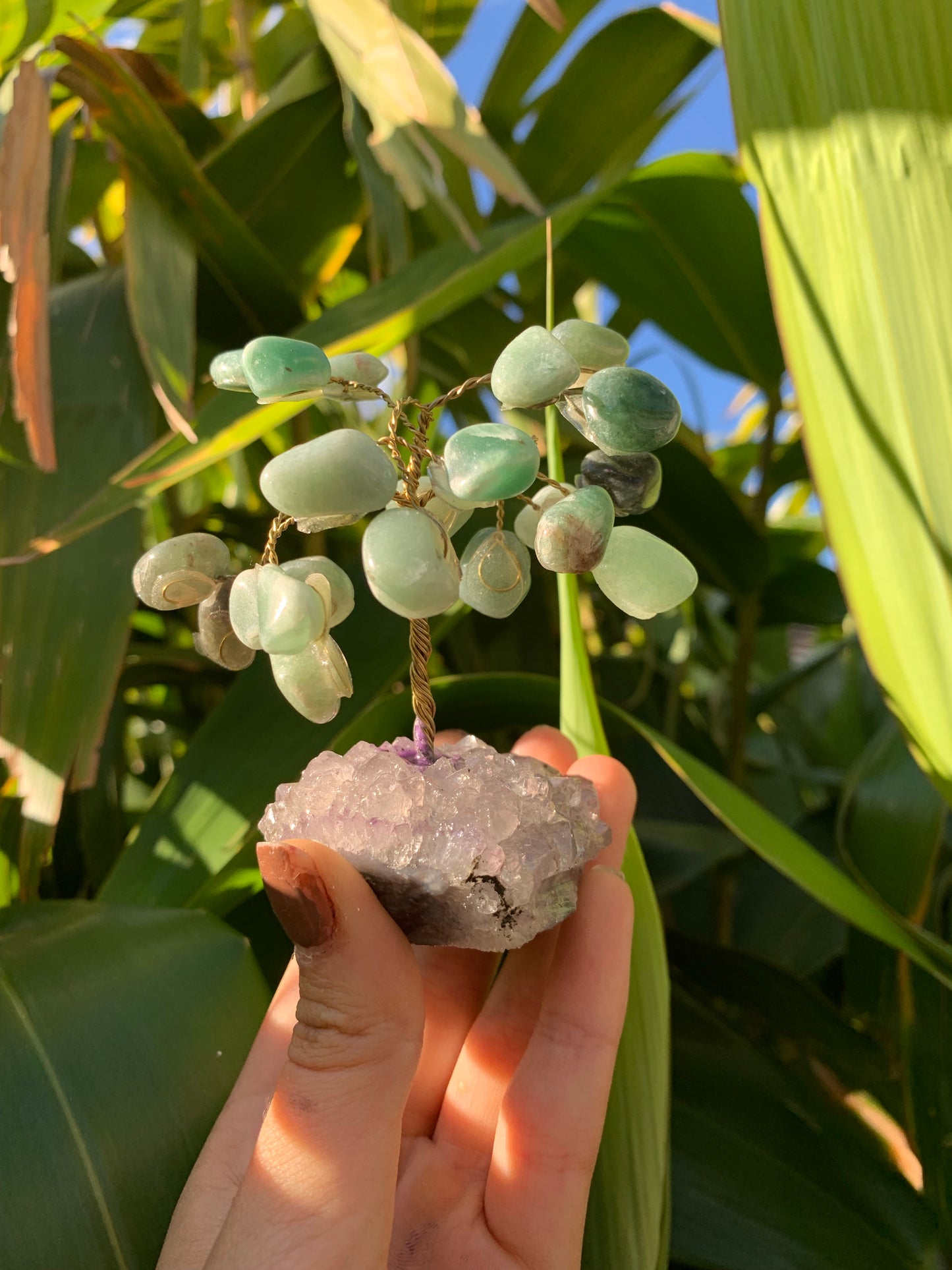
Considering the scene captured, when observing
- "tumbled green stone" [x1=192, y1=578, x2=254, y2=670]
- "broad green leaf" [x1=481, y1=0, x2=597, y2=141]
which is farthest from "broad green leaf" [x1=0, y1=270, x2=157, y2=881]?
"broad green leaf" [x1=481, y1=0, x2=597, y2=141]

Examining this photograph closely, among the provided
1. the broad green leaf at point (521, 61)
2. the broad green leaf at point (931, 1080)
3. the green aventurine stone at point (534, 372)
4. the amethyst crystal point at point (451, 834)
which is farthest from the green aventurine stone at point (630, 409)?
the broad green leaf at point (521, 61)

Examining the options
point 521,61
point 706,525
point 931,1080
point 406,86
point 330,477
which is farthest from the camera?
point 521,61

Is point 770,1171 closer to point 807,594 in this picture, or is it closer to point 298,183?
point 807,594

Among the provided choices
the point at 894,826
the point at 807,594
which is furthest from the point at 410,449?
the point at 807,594

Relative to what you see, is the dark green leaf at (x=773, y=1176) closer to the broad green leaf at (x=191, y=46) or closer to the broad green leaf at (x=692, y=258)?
the broad green leaf at (x=692, y=258)

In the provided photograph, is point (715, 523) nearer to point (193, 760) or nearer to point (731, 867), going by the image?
point (731, 867)

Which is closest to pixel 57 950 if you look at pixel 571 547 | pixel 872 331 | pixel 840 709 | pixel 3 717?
pixel 3 717

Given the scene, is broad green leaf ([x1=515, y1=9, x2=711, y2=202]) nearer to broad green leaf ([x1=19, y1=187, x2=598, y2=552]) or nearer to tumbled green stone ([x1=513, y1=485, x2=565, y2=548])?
broad green leaf ([x1=19, y1=187, x2=598, y2=552])
